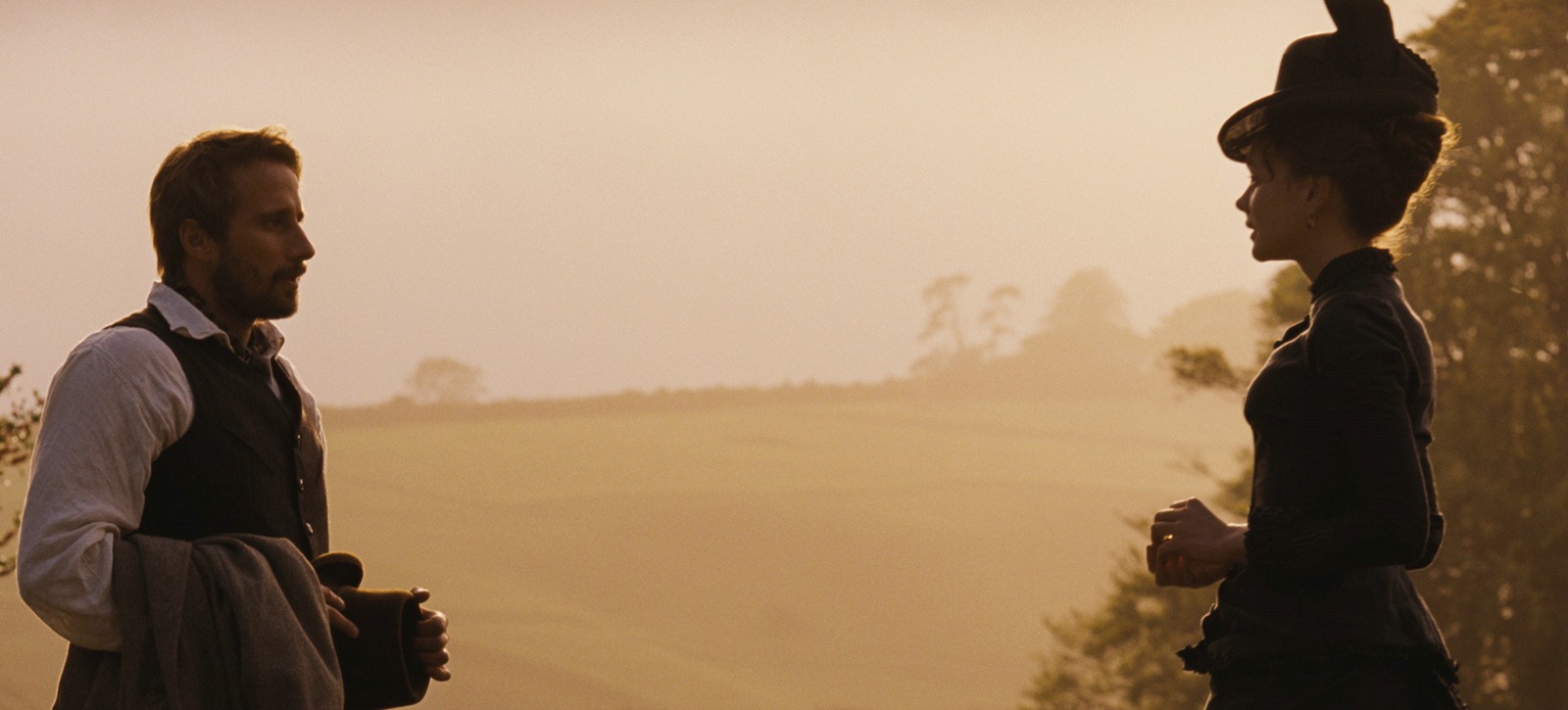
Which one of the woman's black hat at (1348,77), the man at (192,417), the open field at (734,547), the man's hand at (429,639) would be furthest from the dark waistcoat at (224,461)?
the open field at (734,547)

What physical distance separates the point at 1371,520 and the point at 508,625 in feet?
140

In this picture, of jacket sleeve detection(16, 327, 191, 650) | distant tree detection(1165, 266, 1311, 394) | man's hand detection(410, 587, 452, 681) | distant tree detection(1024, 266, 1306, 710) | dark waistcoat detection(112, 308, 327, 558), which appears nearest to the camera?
jacket sleeve detection(16, 327, 191, 650)

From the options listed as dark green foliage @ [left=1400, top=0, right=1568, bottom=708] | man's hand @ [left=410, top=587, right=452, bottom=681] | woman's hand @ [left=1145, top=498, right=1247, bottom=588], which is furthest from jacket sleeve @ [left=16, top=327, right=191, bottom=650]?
dark green foliage @ [left=1400, top=0, right=1568, bottom=708]

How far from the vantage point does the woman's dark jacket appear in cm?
260

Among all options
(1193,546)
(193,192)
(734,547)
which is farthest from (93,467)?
(734,547)

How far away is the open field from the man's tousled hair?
34360mm

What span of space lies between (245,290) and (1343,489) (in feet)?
7.46

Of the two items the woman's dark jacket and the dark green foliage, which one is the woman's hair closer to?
the woman's dark jacket

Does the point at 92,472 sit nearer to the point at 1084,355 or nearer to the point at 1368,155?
the point at 1368,155

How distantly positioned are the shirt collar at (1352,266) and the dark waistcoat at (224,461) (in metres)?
2.14

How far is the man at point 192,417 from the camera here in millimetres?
3051

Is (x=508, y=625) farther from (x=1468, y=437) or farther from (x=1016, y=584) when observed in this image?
(x=1468, y=437)

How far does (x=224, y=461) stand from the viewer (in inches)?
128

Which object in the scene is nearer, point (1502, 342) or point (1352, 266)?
point (1352, 266)
